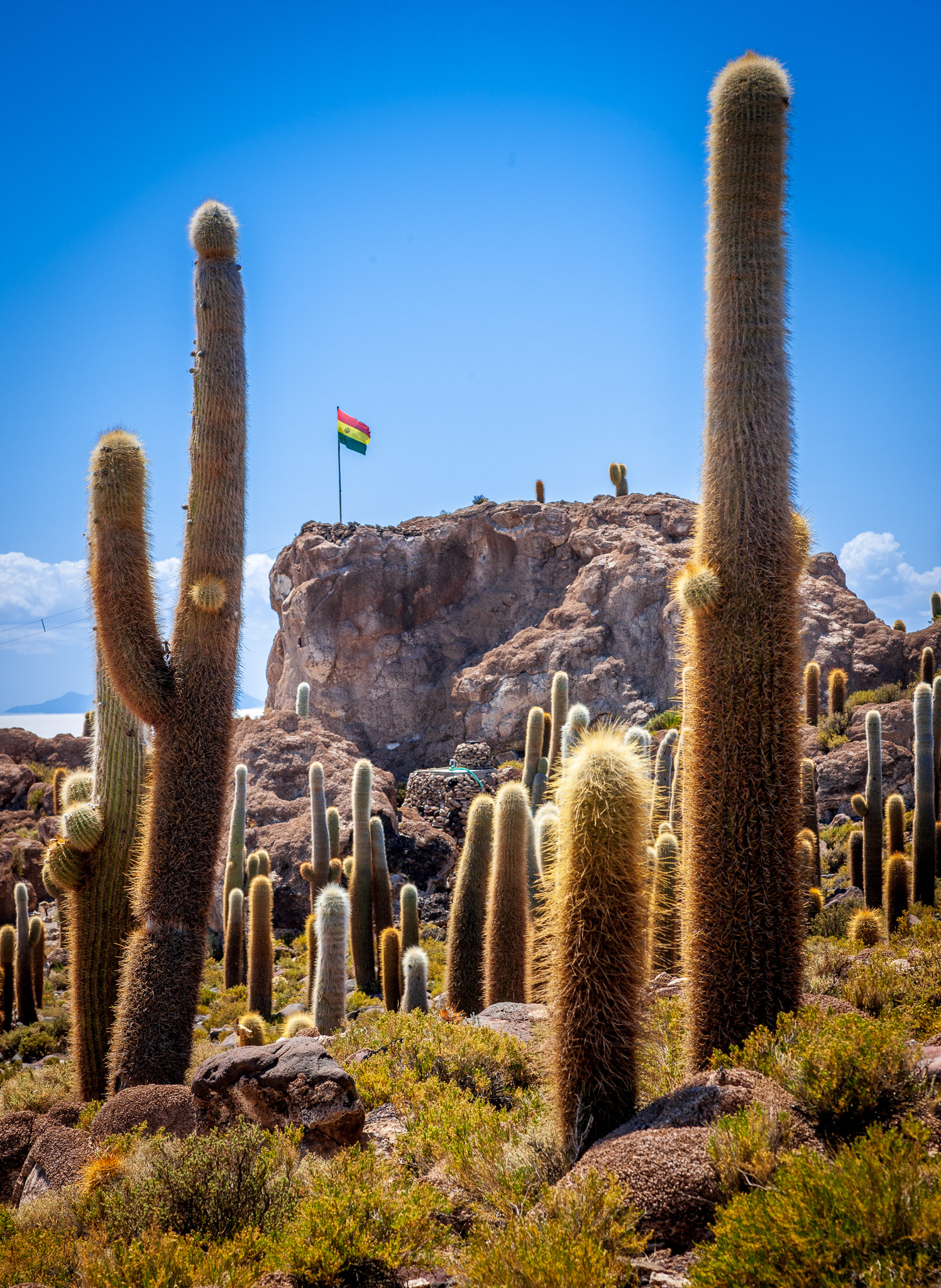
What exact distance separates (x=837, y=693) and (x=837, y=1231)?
2232cm

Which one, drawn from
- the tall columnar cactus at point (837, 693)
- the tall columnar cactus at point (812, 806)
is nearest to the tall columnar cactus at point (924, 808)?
the tall columnar cactus at point (812, 806)

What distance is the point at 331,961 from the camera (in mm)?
9023

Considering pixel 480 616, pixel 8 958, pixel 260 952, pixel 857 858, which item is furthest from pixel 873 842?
pixel 480 616

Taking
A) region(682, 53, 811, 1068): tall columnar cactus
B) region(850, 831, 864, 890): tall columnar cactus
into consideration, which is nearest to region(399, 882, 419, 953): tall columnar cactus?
region(682, 53, 811, 1068): tall columnar cactus

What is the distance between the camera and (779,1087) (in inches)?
156

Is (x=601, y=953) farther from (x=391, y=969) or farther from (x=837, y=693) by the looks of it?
(x=837, y=693)

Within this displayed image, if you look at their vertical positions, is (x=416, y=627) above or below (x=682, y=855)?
above

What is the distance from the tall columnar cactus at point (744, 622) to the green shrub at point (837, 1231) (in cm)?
195

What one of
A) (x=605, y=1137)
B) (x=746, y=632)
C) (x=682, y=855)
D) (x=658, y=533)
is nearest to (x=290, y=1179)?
(x=605, y=1137)

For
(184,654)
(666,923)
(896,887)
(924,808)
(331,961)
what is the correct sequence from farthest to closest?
(924,808) < (896,887) < (331,961) < (666,923) < (184,654)

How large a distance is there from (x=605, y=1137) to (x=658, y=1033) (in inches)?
73.4

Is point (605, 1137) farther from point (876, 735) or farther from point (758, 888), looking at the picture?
point (876, 735)

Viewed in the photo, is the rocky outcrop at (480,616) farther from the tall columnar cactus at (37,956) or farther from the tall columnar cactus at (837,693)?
the tall columnar cactus at (37,956)

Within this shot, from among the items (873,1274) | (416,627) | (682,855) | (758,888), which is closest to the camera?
(873,1274)
